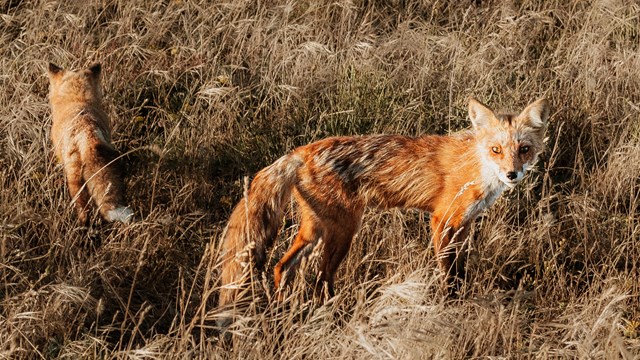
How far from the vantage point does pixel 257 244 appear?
4.75m

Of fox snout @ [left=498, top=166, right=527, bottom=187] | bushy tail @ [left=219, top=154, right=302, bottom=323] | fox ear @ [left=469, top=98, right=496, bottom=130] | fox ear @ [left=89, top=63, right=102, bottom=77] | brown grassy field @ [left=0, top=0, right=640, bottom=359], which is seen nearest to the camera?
brown grassy field @ [left=0, top=0, right=640, bottom=359]

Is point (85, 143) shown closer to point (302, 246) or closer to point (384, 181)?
point (302, 246)

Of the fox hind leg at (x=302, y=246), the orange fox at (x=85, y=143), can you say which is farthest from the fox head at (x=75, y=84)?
the fox hind leg at (x=302, y=246)

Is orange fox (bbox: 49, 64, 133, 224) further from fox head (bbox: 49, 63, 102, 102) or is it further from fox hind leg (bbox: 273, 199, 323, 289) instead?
fox hind leg (bbox: 273, 199, 323, 289)

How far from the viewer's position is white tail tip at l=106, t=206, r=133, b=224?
5348 mm

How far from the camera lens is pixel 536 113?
16.8 feet

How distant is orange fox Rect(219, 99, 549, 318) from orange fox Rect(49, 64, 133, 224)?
100 centimetres

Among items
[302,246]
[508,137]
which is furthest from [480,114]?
[302,246]

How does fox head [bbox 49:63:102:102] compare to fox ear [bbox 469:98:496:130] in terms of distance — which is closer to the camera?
fox ear [bbox 469:98:496:130]

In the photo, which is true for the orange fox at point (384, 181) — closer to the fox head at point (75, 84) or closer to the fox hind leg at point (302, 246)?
the fox hind leg at point (302, 246)

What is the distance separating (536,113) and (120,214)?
105 inches

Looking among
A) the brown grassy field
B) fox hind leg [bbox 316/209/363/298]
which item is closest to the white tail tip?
the brown grassy field

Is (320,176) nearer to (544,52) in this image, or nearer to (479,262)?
(479,262)

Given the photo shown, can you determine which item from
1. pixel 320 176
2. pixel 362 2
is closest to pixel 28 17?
pixel 362 2
